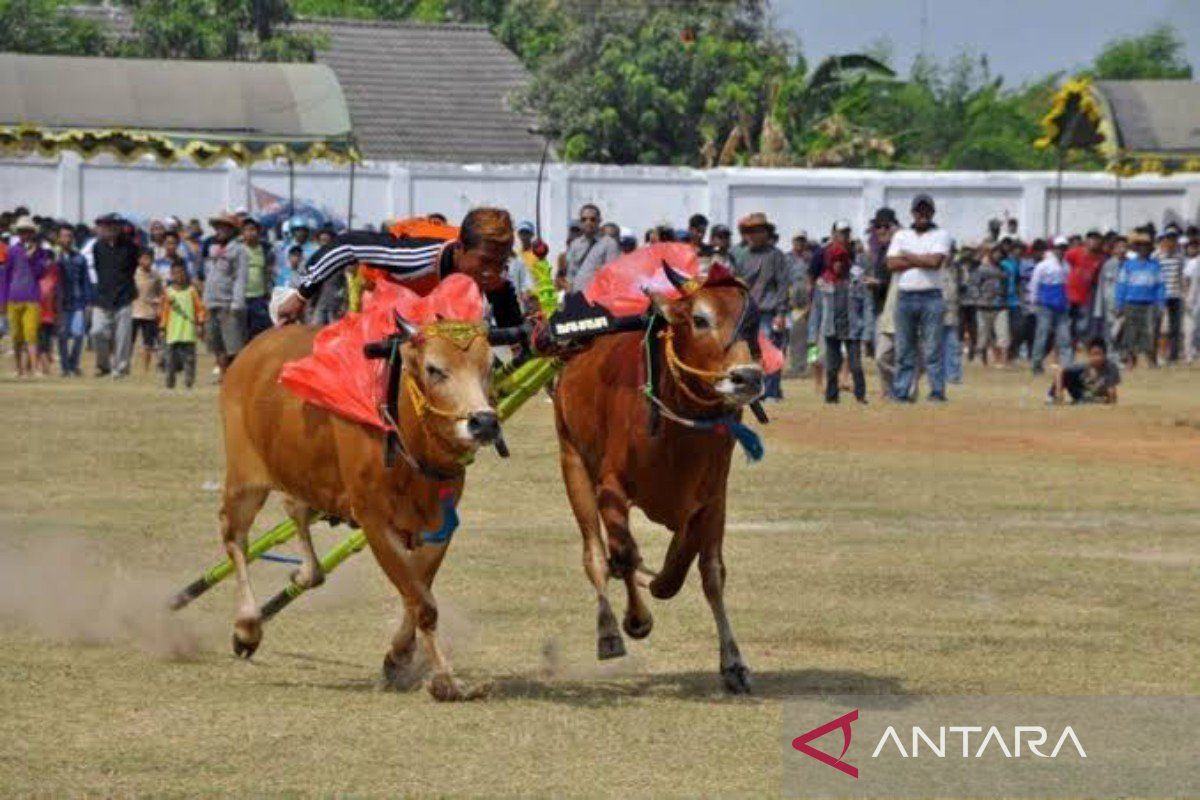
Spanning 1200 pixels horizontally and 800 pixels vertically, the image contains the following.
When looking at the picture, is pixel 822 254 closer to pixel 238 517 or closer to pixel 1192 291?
pixel 1192 291

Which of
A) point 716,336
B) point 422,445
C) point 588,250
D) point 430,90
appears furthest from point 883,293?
point 430,90

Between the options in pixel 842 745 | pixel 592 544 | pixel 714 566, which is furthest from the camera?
pixel 592 544

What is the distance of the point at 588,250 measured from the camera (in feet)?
96.7

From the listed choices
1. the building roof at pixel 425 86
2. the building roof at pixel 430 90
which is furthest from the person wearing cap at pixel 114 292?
the building roof at pixel 430 90

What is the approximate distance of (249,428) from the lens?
1254 centimetres

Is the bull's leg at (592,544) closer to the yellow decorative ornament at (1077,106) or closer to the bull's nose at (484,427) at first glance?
the bull's nose at (484,427)

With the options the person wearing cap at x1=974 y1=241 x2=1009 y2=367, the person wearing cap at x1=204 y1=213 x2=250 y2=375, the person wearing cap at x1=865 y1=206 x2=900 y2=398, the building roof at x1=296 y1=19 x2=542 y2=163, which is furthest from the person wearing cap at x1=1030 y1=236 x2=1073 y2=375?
the building roof at x1=296 y1=19 x2=542 y2=163

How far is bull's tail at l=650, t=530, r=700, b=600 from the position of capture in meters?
11.7

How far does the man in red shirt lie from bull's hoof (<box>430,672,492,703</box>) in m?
27.9

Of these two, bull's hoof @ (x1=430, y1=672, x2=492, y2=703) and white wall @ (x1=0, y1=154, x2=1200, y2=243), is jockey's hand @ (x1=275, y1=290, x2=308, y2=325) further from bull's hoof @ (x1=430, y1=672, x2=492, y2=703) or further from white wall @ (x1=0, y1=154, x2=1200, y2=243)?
white wall @ (x1=0, y1=154, x2=1200, y2=243)

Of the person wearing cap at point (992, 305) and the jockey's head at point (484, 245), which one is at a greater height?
the jockey's head at point (484, 245)

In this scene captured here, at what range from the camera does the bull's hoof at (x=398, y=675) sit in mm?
11461

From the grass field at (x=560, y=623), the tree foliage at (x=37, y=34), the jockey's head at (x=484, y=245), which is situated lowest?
the grass field at (x=560, y=623)

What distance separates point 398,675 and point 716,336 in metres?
2.01
